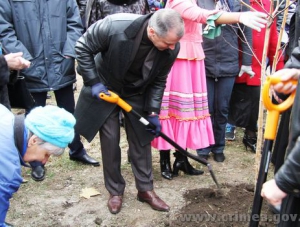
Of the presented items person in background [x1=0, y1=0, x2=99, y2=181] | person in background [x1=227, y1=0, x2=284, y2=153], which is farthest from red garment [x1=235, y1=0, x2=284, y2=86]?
person in background [x1=0, y1=0, x2=99, y2=181]

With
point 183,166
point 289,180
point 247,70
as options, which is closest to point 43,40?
point 183,166

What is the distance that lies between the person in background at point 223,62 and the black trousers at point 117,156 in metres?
1.11

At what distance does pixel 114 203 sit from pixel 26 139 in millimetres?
1484

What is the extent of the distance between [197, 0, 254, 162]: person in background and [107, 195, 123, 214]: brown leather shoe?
4.68 ft

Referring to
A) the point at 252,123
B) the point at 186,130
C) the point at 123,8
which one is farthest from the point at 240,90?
the point at 123,8

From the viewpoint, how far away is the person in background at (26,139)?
74.7 inches

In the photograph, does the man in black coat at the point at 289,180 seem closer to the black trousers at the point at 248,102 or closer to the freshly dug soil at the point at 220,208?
the freshly dug soil at the point at 220,208

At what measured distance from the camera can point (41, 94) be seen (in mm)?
3645

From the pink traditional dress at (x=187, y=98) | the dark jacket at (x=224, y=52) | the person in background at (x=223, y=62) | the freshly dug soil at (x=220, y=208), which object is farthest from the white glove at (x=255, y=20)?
the freshly dug soil at (x=220, y=208)

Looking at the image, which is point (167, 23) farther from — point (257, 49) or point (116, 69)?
point (257, 49)

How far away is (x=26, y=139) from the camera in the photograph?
1996 millimetres

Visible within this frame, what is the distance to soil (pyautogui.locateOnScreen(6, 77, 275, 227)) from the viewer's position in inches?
123

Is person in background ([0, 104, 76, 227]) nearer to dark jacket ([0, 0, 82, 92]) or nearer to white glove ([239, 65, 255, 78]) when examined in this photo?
dark jacket ([0, 0, 82, 92])

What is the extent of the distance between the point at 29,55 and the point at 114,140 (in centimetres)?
106
